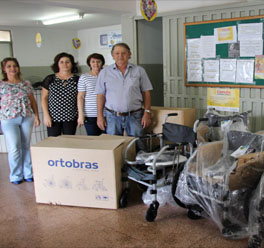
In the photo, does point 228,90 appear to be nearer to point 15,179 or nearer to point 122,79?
point 122,79

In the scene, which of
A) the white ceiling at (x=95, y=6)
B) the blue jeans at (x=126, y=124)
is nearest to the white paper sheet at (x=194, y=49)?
the white ceiling at (x=95, y=6)

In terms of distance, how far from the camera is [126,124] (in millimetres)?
3455

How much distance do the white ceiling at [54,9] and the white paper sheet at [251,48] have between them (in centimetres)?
168

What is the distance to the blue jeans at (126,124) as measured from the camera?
3.44 metres

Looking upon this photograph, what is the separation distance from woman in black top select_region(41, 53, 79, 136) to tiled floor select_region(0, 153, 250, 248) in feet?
2.98

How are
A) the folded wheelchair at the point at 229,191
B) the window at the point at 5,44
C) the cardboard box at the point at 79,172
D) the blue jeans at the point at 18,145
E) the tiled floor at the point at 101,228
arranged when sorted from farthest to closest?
the window at the point at 5,44, the blue jeans at the point at 18,145, the cardboard box at the point at 79,172, the tiled floor at the point at 101,228, the folded wheelchair at the point at 229,191

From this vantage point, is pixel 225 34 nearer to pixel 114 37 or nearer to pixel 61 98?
pixel 61 98

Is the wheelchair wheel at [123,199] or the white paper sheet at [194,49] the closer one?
the wheelchair wheel at [123,199]

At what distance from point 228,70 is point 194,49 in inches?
20.8

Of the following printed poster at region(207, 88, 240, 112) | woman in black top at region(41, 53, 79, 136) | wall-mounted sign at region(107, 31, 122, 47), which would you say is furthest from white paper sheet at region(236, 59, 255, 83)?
wall-mounted sign at region(107, 31, 122, 47)

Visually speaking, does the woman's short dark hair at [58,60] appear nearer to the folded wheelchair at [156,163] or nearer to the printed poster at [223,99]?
the folded wheelchair at [156,163]

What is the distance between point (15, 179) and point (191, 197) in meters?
2.11

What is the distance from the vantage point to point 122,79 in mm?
3393

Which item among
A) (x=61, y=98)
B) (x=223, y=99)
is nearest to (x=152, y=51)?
(x=223, y=99)
